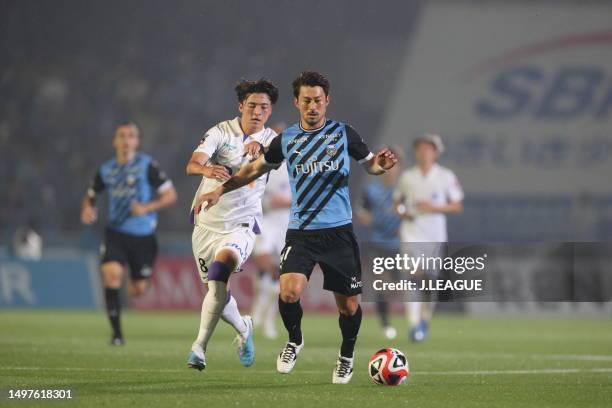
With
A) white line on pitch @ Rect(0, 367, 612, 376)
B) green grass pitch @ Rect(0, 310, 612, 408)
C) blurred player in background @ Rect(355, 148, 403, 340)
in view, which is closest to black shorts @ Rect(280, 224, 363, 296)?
green grass pitch @ Rect(0, 310, 612, 408)

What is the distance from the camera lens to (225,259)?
8.71 m

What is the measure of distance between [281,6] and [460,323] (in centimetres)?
932

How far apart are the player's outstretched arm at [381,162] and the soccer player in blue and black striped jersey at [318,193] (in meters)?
0.01

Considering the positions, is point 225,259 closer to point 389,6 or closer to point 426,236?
point 426,236

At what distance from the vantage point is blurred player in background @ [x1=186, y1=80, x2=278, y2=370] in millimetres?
8703

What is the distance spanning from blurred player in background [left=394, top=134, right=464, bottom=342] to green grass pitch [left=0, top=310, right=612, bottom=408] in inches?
19.5

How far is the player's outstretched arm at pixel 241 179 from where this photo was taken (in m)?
7.92

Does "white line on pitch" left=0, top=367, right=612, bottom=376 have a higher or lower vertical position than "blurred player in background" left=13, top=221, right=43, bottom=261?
lower

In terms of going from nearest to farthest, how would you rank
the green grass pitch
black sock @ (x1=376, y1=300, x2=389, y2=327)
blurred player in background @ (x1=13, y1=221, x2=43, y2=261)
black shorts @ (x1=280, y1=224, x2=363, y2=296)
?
the green grass pitch, black shorts @ (x1=280, y1=224, x2=363, y2=296), black sock @ (x1=376, y1=300, x2=389, y2=327), blurred player in background @ (x1=13, y1=221, x2=43, y2=261)

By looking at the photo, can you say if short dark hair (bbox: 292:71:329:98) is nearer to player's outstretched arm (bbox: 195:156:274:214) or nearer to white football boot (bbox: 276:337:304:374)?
player's outstretched arm (bbox: 195:156:274:214)

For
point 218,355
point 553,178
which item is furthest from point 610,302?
point 218,355

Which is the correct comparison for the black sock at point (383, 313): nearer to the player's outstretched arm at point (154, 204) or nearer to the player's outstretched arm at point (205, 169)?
the player's outstretched arm at point (154, 204)

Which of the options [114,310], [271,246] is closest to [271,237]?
[271,246]
